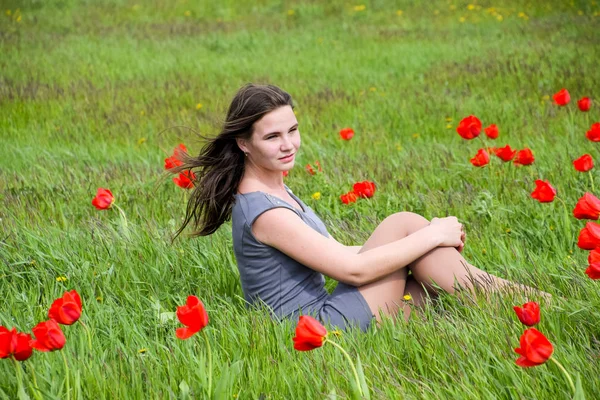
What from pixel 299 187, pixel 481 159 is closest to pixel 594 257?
pixel 481 159

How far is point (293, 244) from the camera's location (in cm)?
288

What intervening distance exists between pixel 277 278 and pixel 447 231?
0.67m

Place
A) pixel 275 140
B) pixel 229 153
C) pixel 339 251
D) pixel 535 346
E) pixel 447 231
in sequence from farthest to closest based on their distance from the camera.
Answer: pixel 229 153 < pixel 275 140 < pixel 447 231 < pixel 339 251 < pixel 535 346

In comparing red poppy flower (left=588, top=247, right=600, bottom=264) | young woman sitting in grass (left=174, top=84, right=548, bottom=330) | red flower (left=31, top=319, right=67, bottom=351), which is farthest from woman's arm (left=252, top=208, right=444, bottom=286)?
red flower (left=31, top=319, right=67, bottom=351)

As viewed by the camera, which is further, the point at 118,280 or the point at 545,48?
the point at 545,48

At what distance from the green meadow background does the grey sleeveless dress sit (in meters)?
0.13

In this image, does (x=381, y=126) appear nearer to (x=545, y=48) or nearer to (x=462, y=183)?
(x=462, y=183)

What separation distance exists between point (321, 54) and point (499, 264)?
6.98 metres

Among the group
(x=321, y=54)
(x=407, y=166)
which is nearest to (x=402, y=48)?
(x=321, y=54)

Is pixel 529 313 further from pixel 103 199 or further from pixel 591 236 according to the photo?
pixel 103 199

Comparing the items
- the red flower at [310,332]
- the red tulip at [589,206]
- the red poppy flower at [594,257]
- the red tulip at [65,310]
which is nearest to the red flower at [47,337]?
the red tulip at [65,310]

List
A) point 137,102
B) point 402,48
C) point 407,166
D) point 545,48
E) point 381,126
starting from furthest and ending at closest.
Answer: point 402,48 → point 545,48 → point 137,102 → point 381,126 → point 407,166

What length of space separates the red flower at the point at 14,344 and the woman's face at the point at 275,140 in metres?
1.29

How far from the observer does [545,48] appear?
29.6 feet
